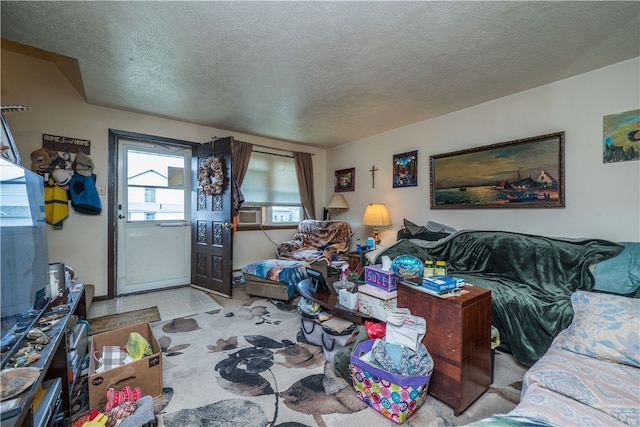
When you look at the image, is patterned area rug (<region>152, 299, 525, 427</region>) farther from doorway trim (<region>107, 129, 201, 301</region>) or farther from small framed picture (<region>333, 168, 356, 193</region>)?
small framed picture (<region>333, 168, 356, 193</region>)

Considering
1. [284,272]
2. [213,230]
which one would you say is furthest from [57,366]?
[213,230]

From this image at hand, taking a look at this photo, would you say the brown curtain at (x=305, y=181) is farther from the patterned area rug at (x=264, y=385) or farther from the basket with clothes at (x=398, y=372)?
the basket with clothes at (x=398, y=372)

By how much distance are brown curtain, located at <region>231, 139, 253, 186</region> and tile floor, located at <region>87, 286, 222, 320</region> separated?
1.78m

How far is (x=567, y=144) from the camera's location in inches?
97.9

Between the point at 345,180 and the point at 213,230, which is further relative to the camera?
the point at 345,180

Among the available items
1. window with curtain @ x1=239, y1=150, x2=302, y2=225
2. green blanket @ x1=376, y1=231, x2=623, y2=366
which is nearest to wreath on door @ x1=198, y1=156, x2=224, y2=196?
window with curtain @ x1=239, y1=150, x2=302, y2=225

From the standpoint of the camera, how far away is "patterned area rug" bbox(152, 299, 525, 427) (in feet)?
4.64

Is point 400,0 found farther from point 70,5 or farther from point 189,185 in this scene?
point 189,185

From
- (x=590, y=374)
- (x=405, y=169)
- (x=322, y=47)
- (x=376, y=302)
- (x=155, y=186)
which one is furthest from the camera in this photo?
(x=405, y=169)

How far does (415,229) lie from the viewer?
3.46 metres

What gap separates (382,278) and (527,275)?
4.79 feet

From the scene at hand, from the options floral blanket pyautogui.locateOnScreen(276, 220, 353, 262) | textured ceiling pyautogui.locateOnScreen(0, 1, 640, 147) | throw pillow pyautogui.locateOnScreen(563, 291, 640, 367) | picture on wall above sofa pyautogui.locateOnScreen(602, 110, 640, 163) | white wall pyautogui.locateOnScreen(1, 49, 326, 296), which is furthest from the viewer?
floral blanket pyautogui.locateOnScreen(276, 220, 353, 262)

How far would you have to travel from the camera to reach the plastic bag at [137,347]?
166 centimetres

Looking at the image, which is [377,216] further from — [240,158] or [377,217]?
[240,158]
